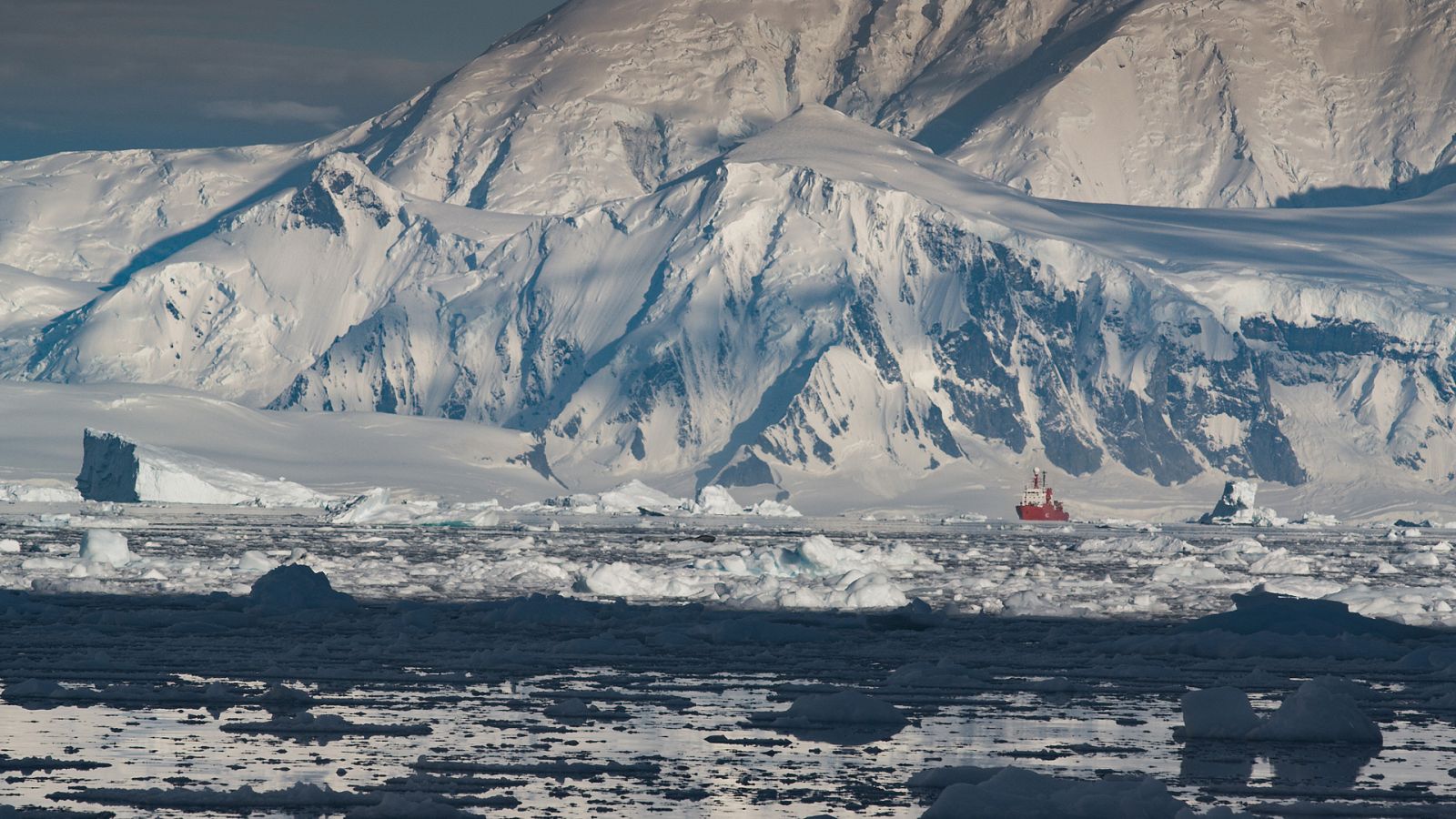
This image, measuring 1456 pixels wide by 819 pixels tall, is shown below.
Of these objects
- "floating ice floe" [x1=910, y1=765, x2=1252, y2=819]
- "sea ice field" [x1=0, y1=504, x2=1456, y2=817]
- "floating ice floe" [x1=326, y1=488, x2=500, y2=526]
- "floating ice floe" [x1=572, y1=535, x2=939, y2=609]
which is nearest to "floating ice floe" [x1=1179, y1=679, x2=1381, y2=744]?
"sea ice field" [x1=0, y1=504, x2=1456, y2=817]

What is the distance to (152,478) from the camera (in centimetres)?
16975

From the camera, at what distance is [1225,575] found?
72.5 meters

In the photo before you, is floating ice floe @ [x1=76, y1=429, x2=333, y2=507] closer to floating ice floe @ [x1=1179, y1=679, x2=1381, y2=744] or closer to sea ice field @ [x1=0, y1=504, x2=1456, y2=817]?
sea ice field @ [x1=0, y1=504, x2=1456, y2=817]

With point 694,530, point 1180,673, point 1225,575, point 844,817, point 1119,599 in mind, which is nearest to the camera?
point 844,817

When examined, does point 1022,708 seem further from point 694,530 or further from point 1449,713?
point 694,530

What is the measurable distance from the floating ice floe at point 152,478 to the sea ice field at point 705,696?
110233 mm

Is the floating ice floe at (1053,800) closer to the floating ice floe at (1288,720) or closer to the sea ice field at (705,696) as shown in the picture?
the sea ice field at (705,696)

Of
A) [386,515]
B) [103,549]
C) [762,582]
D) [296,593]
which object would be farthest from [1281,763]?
[386,515]

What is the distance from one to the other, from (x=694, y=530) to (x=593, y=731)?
116 meters

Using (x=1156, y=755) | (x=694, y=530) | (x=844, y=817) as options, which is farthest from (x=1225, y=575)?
(x=694, y=530)

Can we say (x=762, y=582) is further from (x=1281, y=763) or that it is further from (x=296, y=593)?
(x=1281, y=763)

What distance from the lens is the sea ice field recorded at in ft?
73.1

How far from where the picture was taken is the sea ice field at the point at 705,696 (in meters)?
22.3

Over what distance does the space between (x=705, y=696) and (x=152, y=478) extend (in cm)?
14547
